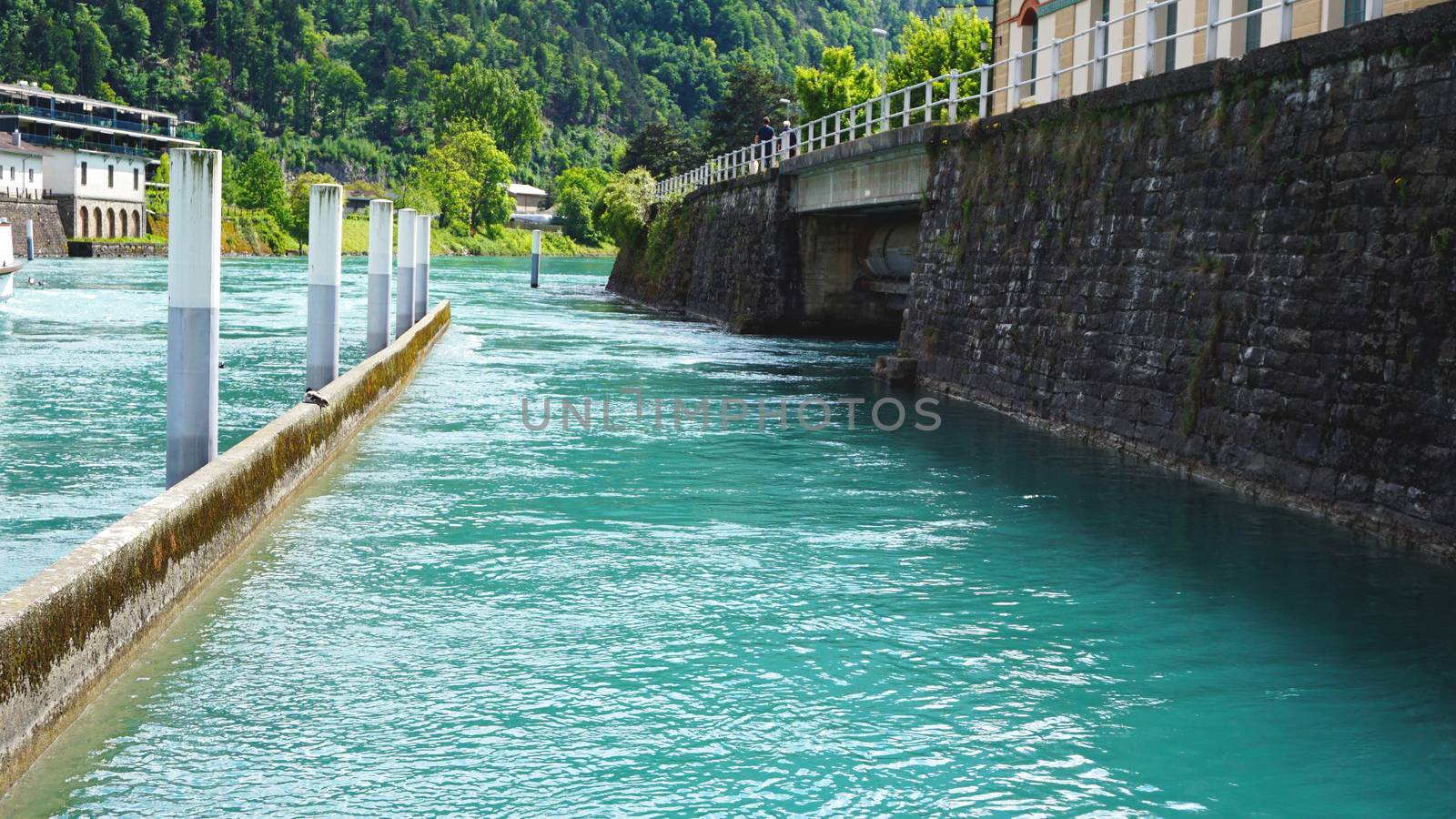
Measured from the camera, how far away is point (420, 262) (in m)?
31.6

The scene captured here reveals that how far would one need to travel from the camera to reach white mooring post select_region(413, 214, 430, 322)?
29948 millimetres

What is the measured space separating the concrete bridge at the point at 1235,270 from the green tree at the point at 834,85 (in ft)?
223

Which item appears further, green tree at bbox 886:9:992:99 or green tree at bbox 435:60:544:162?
green tree at bbox 435:60:544:162

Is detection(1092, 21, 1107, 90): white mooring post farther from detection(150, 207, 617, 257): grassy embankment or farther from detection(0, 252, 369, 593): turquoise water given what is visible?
detection(150, 207, 617, 257): grassy embankment

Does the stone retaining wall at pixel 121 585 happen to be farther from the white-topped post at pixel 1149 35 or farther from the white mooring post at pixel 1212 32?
the white-topped post at pixel 1149 35

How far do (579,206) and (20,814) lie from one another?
503 feet

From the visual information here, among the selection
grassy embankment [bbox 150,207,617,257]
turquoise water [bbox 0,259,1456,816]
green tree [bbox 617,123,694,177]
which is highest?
green tree [bbox 617,123,694,177]

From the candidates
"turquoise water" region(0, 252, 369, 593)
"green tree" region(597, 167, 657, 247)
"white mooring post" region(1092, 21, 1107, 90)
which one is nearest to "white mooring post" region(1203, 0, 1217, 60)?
"white mooring post" region(1092, 21, 1107, 90)

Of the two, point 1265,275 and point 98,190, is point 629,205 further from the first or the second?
point 98,190

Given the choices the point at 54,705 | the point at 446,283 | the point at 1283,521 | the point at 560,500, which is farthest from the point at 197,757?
the point at 446,283

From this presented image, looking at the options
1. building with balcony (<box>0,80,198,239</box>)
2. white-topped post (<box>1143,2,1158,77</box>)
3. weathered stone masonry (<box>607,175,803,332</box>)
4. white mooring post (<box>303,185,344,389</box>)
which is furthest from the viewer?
building with balcony (<box>0,80,198,239</box>)

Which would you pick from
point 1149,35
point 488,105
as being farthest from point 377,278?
point 488,105

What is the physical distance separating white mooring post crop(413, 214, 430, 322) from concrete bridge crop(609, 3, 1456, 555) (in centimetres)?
1027

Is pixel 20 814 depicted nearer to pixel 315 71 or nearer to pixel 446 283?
pixel 446 283
